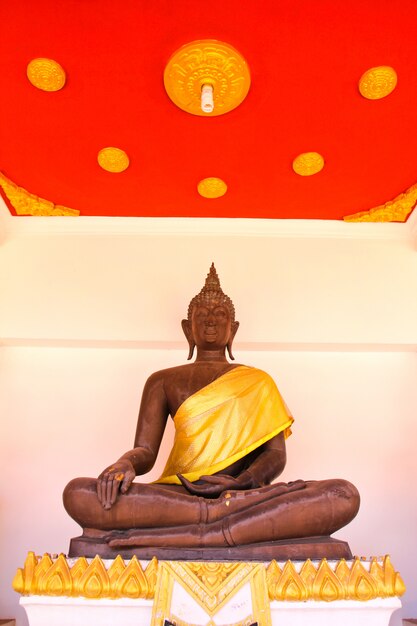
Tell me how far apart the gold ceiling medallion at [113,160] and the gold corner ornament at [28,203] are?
0.63 m

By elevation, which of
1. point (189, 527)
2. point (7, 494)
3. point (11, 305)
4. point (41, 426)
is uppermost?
point (11, 305)

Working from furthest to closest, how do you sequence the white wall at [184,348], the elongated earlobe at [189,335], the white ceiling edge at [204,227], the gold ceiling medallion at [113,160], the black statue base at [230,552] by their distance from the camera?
1. the white ceiling edge at [204,227]
2. the white wall at [184,348]
3. the gold ceiling medallion at [113,160]
4. the elongated earlobe at [189,335]
5. the black statue base at [230,552]

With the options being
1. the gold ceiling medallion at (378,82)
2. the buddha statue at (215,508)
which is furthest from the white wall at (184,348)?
the gold ceiling medallion at (378,82)

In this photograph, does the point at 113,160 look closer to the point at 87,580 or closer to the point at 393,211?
the point at 393,211

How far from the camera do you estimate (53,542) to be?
4.08 meters

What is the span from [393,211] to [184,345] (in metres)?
1.98

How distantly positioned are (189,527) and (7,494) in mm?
2301

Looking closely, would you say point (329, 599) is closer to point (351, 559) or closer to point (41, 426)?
point (351, 559)

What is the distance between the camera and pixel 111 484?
2477 mm

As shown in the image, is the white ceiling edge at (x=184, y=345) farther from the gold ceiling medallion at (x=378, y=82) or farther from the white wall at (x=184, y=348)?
the gold ceiling medallion at (x=378, y=82)

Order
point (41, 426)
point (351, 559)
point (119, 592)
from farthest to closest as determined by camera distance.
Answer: point (41, 426), point (351, 559), point (119, 592)

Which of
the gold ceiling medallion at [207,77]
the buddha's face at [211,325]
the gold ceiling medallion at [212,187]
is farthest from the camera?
the gold ceiling medallion at [212,187]

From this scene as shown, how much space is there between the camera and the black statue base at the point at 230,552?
235 centimetres

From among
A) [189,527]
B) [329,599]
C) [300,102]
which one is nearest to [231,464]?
[189,527]
